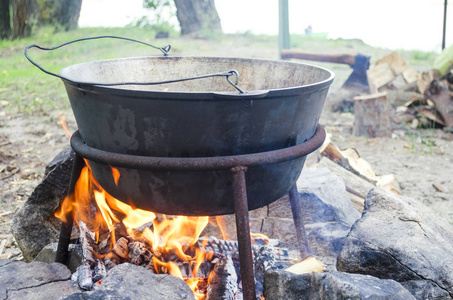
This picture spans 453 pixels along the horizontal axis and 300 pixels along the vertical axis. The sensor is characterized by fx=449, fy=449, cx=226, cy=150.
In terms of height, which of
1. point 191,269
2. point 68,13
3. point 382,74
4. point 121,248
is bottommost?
point 191,269

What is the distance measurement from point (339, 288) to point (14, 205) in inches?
109

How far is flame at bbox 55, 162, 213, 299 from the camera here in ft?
7.82

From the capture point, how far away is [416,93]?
19.8 ft

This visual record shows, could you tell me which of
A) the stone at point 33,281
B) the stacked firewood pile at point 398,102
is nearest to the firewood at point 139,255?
the stone at point 33,281

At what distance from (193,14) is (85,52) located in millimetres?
3241

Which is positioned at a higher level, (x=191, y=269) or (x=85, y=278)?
(x=85, y=278)

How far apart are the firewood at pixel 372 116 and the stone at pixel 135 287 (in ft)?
12.9

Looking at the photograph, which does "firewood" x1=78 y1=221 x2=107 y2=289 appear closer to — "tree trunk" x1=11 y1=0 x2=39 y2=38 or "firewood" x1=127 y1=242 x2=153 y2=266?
"firewood" x1=127 y1=242 x2=153 y2=266

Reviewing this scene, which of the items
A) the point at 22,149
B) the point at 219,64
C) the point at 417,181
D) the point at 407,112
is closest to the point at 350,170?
the point at 417,181

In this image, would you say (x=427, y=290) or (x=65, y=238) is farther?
(x=65, y=238)

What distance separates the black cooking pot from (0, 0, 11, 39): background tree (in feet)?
28.0

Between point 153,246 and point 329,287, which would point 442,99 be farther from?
point 329,287

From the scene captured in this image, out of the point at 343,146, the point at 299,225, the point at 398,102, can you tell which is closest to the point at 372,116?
the point at 343,146

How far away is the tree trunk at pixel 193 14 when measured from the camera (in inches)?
428
